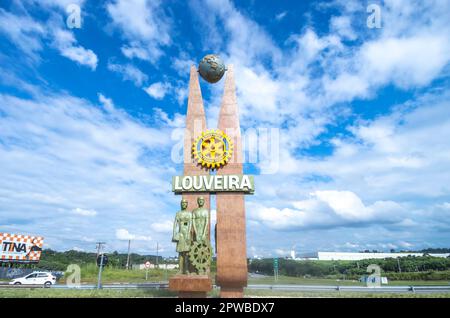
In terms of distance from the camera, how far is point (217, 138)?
13.8m

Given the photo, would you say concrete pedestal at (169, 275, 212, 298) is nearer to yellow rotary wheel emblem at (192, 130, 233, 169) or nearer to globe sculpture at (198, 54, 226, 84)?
yellow rotary wheel emblem at (192, 130, 233, 169)

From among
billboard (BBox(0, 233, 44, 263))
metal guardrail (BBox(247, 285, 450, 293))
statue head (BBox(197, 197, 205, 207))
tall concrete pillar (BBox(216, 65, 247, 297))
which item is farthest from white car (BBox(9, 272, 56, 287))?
statue head (BBox(197, 197, 205, 207))

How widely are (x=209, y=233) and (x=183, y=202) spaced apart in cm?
171

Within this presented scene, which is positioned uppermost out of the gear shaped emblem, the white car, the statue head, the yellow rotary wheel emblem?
the yellow rotary wheel emblem

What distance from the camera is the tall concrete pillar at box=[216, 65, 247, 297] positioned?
40.2 feet

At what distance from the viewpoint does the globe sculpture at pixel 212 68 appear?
47.1 feet

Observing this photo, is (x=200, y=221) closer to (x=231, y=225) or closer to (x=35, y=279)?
(x=231, y=225)

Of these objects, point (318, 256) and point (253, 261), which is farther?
point (318, 256)

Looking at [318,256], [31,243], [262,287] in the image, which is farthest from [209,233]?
[318,256]

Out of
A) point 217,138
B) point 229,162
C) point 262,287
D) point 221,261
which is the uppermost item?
point 217,138

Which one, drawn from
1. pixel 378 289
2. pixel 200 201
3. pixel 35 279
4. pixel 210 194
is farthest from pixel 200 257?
pixel 35 279

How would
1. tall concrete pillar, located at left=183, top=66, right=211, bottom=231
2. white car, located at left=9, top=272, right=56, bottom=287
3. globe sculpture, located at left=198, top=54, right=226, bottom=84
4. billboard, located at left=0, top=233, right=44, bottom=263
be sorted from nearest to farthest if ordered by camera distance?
tall concrete pillar, located at left=183, top=66, right=211, bottom=231, globe sculpture, located at left=198, top=54, right=226, bottom=84, white car, located at left=9, top=272, right=56, bottom=287, billboard, located at left=0, top=233, right=44, bottom=263

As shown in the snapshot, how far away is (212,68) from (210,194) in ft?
20.8
